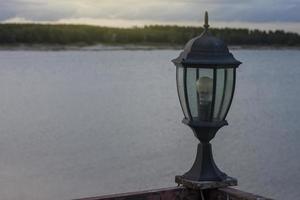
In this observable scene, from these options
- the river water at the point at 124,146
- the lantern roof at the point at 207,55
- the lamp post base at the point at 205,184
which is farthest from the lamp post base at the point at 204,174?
the river water at the point at 124,146

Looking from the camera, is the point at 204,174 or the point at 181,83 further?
the point at 204,174

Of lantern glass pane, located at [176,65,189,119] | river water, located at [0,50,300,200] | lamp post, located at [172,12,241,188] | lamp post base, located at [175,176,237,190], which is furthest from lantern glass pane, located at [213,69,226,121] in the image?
river water, located at [0,50,300,200]

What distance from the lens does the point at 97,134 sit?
16703 millimetres

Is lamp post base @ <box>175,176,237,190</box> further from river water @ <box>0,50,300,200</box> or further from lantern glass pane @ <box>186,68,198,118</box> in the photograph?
river water @ <box>0,50,300,200</box>

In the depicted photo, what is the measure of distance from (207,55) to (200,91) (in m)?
0.17

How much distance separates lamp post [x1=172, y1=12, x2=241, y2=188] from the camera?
3234mm

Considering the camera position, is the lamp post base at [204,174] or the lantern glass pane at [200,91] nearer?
the lantern glass pane at [200,91]

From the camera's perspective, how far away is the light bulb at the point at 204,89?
3225 millimetres

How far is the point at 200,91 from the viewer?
3.26m

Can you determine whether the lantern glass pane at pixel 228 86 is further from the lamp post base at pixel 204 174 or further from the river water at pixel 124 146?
the river water at pixel 124 146

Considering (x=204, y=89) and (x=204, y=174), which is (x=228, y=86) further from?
(x=204, y=174)

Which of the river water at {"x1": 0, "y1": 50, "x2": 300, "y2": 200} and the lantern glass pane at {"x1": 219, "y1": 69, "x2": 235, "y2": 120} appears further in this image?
the river water at {"x1": 0, "y1": 50, "x2": 300, "y2": 200}

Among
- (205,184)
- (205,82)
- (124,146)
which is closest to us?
(205,82)

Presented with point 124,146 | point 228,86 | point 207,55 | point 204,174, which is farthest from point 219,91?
point 124,146
